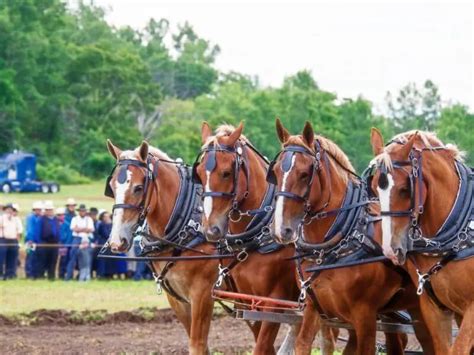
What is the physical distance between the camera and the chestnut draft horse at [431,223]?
25.7 feet

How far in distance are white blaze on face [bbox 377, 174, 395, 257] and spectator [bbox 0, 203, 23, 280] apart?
15.4m

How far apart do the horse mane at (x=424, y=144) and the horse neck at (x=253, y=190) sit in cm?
185

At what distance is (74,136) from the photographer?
6328cm

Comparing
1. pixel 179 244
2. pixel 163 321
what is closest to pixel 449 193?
pixel 179 244

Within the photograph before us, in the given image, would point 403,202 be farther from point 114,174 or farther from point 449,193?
point 114,174

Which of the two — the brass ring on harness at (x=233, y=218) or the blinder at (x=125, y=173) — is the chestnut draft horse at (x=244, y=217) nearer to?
the brass ring on harness at (x=233, y=218)

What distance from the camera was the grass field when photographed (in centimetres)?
4121

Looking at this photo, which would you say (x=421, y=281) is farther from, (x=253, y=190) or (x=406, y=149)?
(x=253, y=190)

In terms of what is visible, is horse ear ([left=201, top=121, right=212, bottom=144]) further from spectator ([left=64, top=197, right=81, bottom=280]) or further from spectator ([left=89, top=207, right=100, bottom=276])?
spectator ([left=89, top=207, right=100, bottom=276])

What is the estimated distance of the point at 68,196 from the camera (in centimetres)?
4653

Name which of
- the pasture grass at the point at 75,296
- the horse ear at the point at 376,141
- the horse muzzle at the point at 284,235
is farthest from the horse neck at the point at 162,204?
the pasture grass at the point at 75,296

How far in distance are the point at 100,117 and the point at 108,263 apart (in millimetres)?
39662

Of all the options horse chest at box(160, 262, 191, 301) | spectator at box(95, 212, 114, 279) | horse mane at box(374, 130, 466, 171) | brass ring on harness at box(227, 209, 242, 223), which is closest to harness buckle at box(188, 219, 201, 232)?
horse chest at box(160, 262, 191, 301)

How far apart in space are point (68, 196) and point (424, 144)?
129 ft
